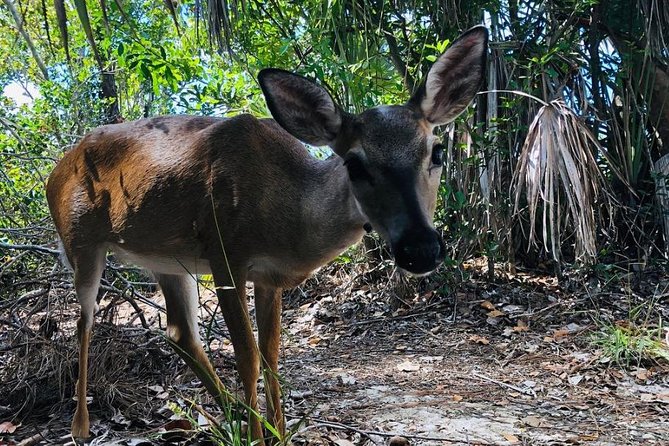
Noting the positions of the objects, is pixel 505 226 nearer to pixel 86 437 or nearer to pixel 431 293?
pixel 431 293

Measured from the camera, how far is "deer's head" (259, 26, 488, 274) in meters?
2.56

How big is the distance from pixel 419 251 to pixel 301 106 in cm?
109

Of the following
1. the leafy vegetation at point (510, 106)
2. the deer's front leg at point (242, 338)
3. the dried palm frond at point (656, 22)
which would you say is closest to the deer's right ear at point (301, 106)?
the deer's front leg at point (242, 338)

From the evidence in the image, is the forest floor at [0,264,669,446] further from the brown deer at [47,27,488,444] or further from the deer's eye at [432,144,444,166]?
the deer's eye at [432,144,444,166]

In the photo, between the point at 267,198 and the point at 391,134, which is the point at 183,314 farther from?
the point at 391,134

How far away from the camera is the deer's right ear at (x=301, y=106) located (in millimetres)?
3053

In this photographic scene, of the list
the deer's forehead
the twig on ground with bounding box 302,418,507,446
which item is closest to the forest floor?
the twig on ground with bounding box 302,418,507,446

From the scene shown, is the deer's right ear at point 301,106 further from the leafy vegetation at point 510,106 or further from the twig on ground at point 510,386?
the leafy vegetation at point 510,106

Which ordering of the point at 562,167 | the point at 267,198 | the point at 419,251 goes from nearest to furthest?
the point at 419,251 < the point at 267,198 < the point at 562,167

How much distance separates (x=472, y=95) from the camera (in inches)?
128

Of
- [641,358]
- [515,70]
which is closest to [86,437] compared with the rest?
[641,358]

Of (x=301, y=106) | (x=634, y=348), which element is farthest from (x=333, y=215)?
(x=634, y=348)

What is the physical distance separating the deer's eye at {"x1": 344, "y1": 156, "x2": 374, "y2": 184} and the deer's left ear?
525 millimetres

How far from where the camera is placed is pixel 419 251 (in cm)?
247
